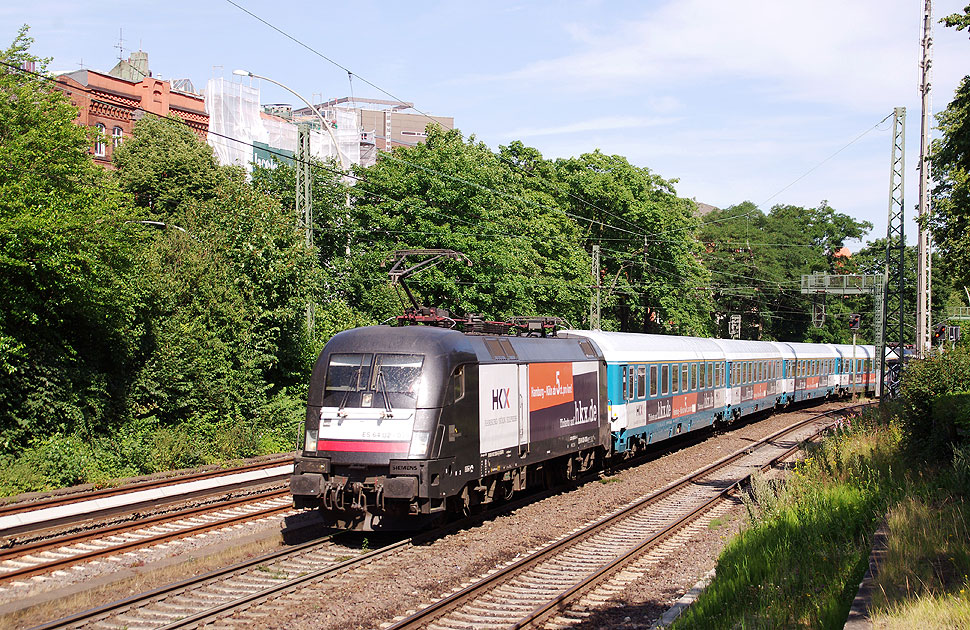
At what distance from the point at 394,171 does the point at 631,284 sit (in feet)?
69.0

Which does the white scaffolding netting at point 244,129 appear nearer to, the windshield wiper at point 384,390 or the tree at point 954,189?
the tree at point 954,189

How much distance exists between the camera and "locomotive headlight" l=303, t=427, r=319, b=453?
12.7 m

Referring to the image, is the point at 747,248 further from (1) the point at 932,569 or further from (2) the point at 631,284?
(1) the point at 932,569

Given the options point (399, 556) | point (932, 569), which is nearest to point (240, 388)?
point (399, 556)

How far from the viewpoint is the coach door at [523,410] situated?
50.3 ft

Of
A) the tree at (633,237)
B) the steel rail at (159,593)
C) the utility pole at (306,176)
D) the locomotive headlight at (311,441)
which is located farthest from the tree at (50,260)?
the tree at (633,237)

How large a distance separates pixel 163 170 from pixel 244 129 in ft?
70.8

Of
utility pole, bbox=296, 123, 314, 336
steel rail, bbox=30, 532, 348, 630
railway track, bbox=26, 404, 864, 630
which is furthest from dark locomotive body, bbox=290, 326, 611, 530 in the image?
utility pole, bbox=296, 123, 314, 336

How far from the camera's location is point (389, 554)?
12023mm

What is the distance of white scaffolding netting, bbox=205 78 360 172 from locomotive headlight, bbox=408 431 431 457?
158 ft

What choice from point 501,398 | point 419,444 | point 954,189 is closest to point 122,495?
point 419,444

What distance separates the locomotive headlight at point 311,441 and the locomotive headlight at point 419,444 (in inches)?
62.4

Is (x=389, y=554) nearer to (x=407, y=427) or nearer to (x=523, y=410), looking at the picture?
(x=407, y=427)

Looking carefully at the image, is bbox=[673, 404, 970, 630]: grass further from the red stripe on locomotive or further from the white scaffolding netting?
the white scaffolding netting
